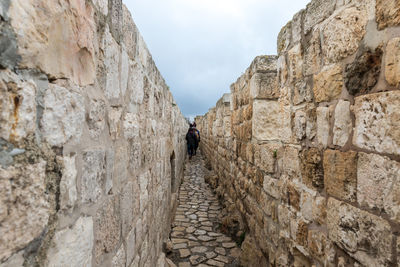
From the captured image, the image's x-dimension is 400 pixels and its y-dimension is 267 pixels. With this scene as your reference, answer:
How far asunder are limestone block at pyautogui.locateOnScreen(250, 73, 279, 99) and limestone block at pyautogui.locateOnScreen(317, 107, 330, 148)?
1453 millimetres

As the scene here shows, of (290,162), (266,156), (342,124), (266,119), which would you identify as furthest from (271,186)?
(342,124)

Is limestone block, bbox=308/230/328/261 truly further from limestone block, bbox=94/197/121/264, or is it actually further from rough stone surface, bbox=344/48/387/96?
limestone block, bbox=94/197/121/264

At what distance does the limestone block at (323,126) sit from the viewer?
145cm

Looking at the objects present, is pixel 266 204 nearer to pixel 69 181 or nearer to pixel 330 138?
pixel 330 138

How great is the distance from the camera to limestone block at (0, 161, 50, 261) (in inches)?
21.1

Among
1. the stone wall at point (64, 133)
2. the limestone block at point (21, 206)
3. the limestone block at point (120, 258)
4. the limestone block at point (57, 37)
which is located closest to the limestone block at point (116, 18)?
the stone wall at point (64, 133)

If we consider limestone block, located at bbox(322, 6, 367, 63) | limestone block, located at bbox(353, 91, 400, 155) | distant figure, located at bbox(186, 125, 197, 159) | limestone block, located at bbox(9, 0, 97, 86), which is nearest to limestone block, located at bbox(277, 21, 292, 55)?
limestone block, located at bbox(322, 6, 367, 63)

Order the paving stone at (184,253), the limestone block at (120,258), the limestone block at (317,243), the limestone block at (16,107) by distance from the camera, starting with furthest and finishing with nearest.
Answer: the paving stone at (184,253)
the limestone block at (317,243)
the limestone block at (120,258)
the limestone block at (16,107)

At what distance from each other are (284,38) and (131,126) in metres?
1.55

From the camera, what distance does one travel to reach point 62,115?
755 millimetres

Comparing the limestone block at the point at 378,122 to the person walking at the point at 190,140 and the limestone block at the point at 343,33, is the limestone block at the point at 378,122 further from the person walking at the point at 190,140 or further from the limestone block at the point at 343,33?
the person walking at the point at 190,140

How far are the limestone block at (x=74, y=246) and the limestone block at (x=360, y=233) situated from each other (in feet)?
3.98

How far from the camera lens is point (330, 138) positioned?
4.64 feet

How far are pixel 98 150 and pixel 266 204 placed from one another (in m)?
2.04
